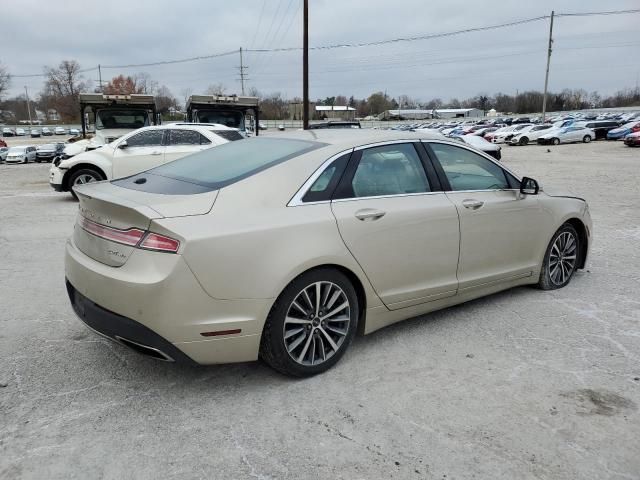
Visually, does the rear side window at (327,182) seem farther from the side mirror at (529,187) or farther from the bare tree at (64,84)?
the bare tree at (64,84)

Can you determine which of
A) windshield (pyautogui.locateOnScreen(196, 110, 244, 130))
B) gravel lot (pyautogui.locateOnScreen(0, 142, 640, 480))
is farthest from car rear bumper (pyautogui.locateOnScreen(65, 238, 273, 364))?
windshield (pyautogui.locateOnScreen(196, 110, 244, 130))

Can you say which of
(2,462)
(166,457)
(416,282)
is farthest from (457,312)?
(2,462)

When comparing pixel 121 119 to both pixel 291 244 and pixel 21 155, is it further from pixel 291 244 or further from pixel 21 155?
pixel 21 155

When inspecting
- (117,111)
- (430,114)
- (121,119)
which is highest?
(430,114)

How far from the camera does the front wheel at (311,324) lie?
3062mm

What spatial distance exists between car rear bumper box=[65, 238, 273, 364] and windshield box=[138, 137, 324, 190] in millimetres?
685

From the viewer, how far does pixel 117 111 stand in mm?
15055

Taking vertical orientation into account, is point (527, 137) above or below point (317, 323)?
above

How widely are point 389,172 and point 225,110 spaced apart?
14.0 m

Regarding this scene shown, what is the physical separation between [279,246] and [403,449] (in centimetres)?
127

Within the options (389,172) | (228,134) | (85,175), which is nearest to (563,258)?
(389,172)

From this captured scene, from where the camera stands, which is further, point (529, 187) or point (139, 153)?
point (139, 153)

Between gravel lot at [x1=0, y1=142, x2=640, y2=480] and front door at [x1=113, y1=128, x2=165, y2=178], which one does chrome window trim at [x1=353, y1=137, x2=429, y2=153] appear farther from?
front door at [x1=113, y1=128, x2=165, y2=178]

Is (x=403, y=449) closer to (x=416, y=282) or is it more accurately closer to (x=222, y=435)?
(x=222, y=435)
